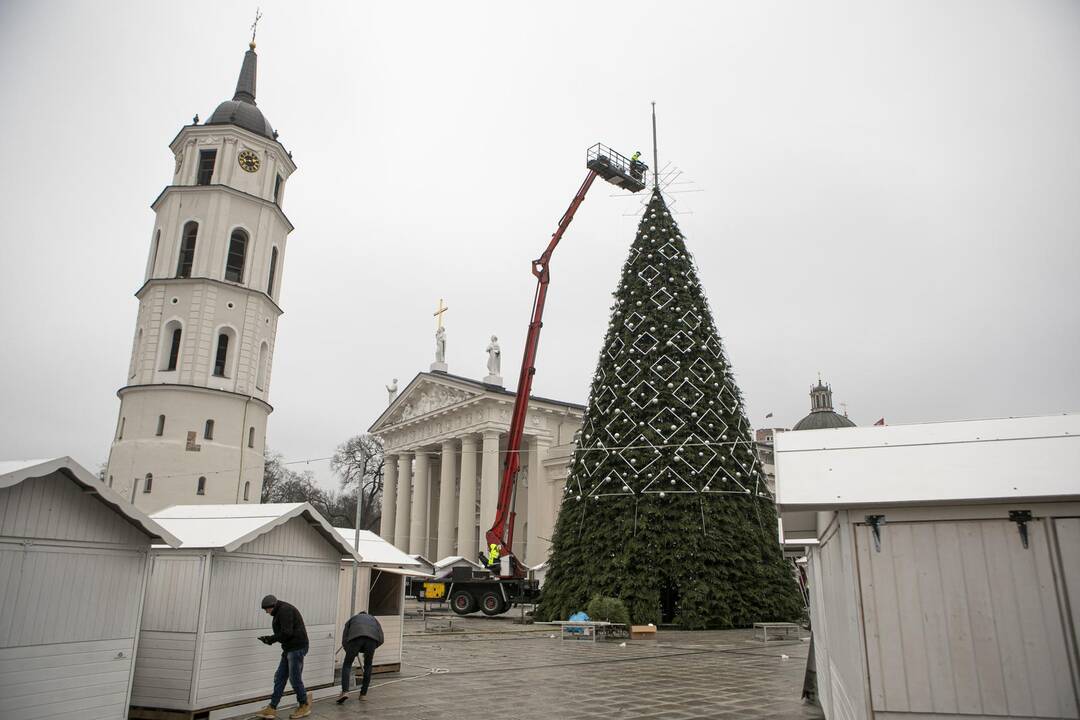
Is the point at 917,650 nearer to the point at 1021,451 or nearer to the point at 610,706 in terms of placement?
the point at 1021,451

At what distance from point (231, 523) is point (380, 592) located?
518 centimetres

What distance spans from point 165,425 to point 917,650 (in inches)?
1274

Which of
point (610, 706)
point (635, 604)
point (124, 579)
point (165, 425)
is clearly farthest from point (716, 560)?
point (165, 425)

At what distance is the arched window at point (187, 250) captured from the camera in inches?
1332

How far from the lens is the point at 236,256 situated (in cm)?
3469

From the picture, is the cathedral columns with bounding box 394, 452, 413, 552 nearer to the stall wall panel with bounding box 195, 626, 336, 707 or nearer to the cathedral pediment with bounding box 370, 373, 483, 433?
the cathedral pediment with bounding box 370, 373, 483, 433

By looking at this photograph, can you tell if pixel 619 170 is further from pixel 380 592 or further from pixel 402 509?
pixel 402 509

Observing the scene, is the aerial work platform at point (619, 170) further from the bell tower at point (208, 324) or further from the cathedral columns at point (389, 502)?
the cathedral columns at point (389, 502)

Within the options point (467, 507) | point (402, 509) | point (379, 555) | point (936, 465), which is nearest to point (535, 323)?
point (379, 555)

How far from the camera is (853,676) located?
4.86 m

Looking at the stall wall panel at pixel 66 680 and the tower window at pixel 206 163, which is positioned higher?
the tower window at pixel 206 163

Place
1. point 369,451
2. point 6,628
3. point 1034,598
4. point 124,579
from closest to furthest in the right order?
1. point 1034,598
2. point 6,628
3. point 124,579
4. point 369,451

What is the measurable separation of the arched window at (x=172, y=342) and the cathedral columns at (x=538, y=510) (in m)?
19.5

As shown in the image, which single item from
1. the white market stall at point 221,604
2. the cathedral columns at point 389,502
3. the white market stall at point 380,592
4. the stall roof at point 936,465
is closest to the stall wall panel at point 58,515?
the white market stall at point 221,604
